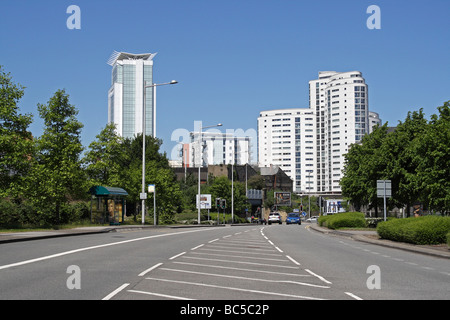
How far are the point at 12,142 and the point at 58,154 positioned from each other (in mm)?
6620

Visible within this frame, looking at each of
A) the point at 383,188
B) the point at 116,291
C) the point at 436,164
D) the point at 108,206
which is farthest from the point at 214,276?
the point at 108,206

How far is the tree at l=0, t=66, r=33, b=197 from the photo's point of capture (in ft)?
109

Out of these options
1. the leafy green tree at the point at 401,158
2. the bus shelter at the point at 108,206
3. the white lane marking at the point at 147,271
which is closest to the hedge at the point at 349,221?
the leafy green tree at the point at 401,158

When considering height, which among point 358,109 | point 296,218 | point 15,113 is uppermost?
point 358,109

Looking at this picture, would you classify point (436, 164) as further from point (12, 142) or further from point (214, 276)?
point (12, 142)

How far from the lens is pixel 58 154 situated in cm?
3969

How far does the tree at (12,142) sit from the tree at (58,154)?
102 inches

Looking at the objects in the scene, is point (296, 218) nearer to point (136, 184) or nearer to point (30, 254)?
point (136, 184)

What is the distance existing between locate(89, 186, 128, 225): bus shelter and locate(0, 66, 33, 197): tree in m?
7.54

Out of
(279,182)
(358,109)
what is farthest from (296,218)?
(358,109)

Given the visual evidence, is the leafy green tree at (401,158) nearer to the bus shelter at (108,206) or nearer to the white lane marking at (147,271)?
the bus shelter at (108,206)

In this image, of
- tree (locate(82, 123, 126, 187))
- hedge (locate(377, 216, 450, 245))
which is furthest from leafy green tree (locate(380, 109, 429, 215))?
tree (locate(82, 123, 126, 187))

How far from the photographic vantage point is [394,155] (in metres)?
39.8
